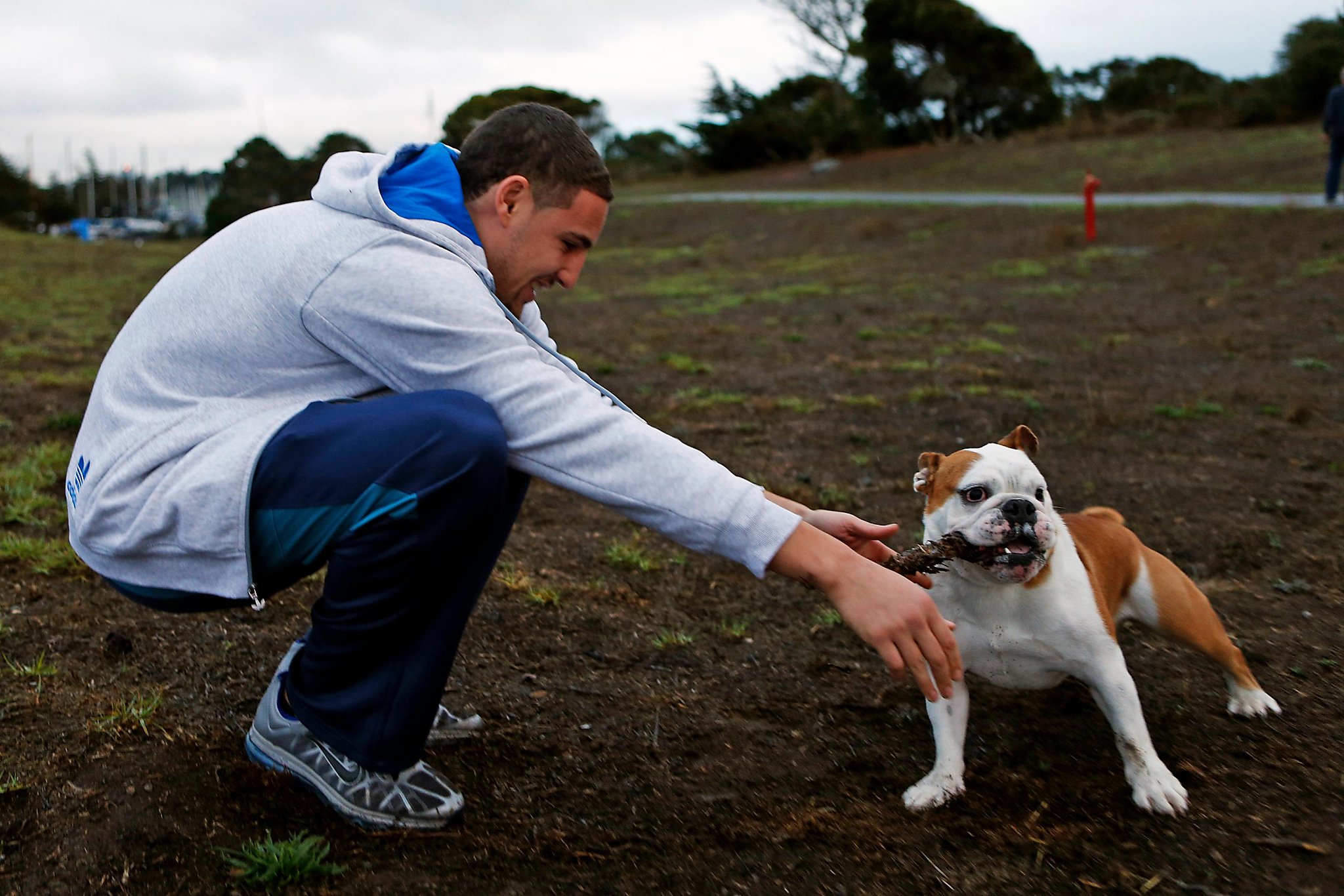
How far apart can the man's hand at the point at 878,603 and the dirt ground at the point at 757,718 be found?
0.67 metres

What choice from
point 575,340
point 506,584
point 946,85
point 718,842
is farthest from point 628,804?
point 946,85

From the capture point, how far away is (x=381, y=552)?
2291mm

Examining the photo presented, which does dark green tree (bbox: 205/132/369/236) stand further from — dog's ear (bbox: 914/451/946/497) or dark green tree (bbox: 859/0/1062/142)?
dog's ear (bbox: 914/451/946/497)

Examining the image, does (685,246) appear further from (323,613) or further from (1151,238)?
(323,613)

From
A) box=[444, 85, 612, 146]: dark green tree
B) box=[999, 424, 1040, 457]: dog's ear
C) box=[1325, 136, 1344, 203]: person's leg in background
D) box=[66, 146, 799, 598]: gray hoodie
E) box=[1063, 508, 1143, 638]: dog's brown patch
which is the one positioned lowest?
box=[1063, 508, 1143, 638]: dog's brown patch

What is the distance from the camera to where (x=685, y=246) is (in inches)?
853

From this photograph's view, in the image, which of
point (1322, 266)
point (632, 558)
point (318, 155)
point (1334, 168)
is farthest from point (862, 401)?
point (318, 155)

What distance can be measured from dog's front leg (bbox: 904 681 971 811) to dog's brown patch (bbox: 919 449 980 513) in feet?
1.75

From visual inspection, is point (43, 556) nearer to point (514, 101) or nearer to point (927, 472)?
point (927, 472)

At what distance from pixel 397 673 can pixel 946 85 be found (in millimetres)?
35713

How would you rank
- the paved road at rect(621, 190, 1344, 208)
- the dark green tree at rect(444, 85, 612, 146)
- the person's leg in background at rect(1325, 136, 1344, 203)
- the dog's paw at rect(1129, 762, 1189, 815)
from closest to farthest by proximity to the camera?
the dog's paw at rect(1129, 762, 1189, 815) → the person's leg in background at rect(1325, 136, 1344, 203) → the paved road at rect(621, 190, 1344, 208) → the dark green tree at rect(444, 85, 612, 146)

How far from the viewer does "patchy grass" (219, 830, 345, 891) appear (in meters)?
2.34

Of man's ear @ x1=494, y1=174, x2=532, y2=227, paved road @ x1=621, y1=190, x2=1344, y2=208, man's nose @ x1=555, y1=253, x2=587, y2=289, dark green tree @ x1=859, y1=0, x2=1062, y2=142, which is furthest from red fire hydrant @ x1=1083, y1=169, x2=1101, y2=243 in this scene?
dark green tree @ x1=859, y1=0, x2=1062, y2=142

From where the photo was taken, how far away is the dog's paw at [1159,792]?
2695mm
